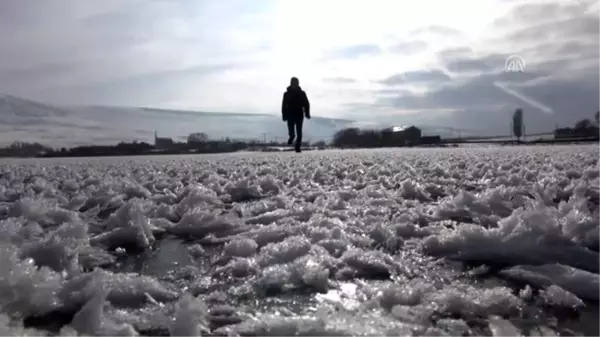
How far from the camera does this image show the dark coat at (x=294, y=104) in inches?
286

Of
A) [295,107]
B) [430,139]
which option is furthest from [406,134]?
[295,107]

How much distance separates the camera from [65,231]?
11.7ft

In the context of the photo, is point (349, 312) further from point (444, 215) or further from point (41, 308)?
point (444, 215)

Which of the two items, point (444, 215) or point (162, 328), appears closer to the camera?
point (162, 328)

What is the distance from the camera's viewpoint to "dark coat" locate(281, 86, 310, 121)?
286 inches

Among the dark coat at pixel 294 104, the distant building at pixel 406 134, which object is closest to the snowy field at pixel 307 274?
the dark coat at pixel 294 104

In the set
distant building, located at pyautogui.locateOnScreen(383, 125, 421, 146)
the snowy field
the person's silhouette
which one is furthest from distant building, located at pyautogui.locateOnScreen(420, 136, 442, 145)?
the snowy field

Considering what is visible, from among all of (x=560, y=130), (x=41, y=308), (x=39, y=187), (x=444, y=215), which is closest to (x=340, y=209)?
(x=444, y=215)

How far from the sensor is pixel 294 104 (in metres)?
7.32

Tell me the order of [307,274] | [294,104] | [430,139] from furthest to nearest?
[430,139] < [294,104] < [307,274]

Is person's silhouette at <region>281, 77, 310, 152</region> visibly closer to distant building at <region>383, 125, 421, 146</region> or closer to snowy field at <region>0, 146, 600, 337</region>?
snowy field at <region>0, 146, 600, 337</region>

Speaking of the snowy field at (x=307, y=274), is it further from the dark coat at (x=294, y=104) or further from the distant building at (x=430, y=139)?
the distant building at (x=430, y=139)

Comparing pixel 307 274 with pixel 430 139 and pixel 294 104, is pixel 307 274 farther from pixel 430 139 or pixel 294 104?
pixel 430 139

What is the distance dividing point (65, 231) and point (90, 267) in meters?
0.38
